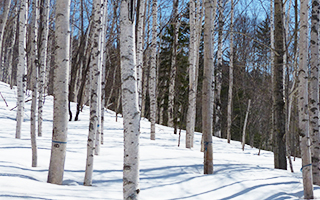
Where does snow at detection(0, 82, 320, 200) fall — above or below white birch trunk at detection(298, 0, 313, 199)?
below

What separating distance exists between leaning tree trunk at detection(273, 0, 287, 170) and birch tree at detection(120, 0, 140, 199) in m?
5.07

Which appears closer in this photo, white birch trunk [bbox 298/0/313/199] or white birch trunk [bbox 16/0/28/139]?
white birch trunk [bbox 298/0/313/199]

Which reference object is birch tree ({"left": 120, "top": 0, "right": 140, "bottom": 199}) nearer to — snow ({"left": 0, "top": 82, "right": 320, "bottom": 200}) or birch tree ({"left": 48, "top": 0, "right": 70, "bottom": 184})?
snow ({"left": 0, "top": 82, "right": 320, "bottom": 200})

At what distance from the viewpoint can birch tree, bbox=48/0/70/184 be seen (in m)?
3.76

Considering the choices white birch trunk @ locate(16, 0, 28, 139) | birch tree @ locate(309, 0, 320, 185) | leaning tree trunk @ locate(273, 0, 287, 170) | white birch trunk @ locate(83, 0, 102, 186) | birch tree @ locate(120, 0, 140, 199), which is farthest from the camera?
white birch trunk @ locate(16, 0, 28, 139)

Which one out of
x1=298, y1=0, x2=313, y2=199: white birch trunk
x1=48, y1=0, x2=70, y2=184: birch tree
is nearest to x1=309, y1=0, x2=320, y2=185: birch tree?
x1=298, y1=0, x2=313, y2=199: white birch trunk

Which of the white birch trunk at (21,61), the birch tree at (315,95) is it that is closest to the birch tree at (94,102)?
the white birch trunk at (21,61)

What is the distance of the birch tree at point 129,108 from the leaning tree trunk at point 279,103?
16.6ft

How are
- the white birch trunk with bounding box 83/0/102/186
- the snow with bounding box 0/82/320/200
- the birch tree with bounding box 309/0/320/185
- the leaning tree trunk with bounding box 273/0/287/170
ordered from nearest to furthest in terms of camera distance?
the snow with bounding box 0/82/320/200, the white birch trunk with bounding box 83/0/102/186, the birch tree with bounding box 309/0/320/185, the leaning tree trunk with bounding box 273/0/287/170

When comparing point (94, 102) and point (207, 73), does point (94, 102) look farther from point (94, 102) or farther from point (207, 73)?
point (207, 73)

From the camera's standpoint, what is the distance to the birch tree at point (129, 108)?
252 centimetres

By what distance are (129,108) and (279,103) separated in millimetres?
5250

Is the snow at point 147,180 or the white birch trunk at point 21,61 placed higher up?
the white birch trunk at point 21,61

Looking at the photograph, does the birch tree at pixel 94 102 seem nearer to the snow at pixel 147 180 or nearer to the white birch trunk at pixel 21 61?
the snow at pixel 147 180
